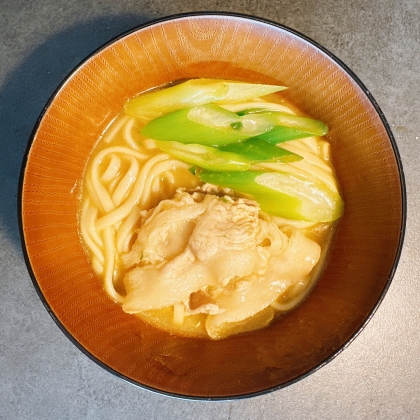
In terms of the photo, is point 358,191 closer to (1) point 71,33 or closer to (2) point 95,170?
(2) point 95,170

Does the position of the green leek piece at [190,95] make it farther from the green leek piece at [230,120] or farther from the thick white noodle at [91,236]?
the thick white noodle at [91,236]

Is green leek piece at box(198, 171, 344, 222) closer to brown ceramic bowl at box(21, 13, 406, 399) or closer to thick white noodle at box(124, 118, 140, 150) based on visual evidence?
brown ceramic bowl at box(21, 13, 406, 399)

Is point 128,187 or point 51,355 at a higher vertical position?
point 128,187

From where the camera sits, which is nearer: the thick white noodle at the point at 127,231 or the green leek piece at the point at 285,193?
the green leek piece at the point at 285,193

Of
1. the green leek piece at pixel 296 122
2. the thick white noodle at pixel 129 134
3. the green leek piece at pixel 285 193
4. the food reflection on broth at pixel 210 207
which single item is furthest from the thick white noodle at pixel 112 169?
the green leek piece at pixel 296 122

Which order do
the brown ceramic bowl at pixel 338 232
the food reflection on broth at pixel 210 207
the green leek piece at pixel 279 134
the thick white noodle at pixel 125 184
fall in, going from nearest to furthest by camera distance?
the brown ceramic bowl at pixel 338 232 → the food reflection on broth at pixel 210 207 → the green leek piece at pixel 279 134 → the thick white noodle at pixel 125 184

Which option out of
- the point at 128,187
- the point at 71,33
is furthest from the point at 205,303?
the point at 71,33
